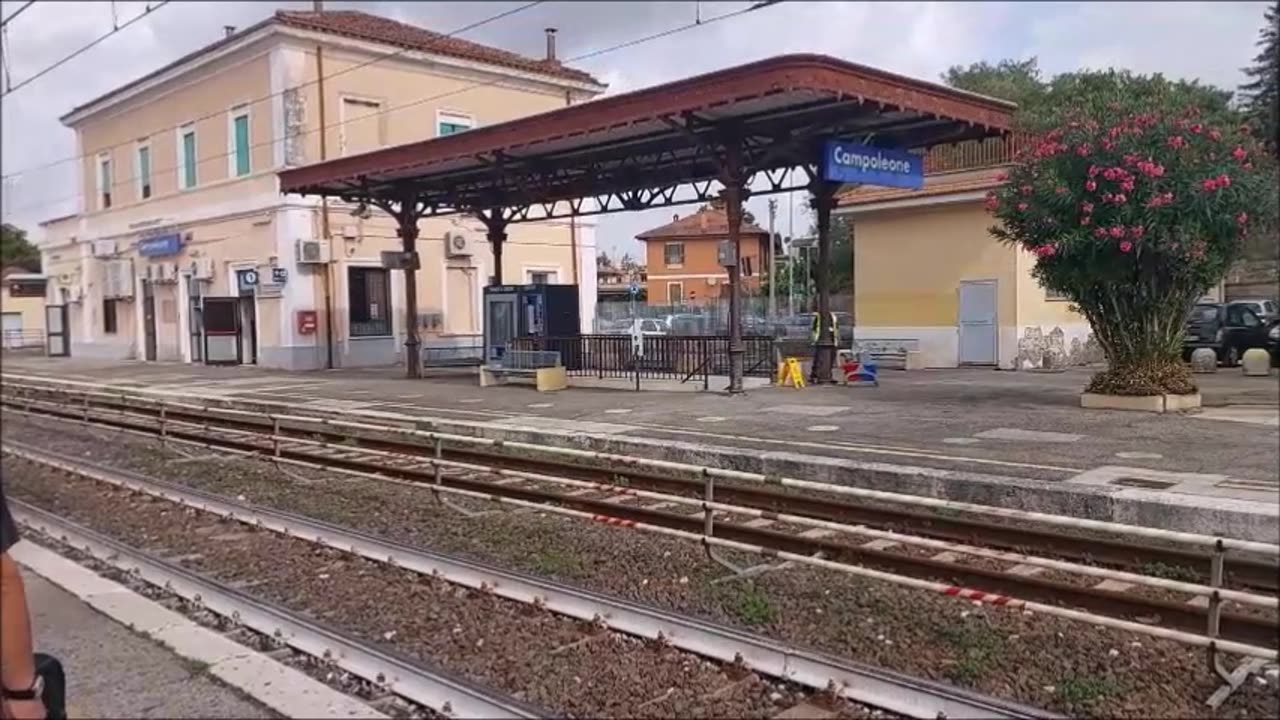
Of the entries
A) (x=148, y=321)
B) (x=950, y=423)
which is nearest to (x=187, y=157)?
(x=148, y=321)

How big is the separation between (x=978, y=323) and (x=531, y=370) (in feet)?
31.7

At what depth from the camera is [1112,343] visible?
13125 millimetres

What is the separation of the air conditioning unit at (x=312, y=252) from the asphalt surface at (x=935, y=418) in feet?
21.4

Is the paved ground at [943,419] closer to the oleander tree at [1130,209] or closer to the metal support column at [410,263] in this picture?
the oleander tree at [1130,209]

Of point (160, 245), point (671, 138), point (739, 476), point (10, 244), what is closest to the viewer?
point (10, 244)

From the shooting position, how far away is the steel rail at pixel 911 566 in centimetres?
502

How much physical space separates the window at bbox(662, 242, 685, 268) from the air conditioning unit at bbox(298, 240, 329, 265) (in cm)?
2619

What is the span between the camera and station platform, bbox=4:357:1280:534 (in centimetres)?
884

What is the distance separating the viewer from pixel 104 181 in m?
39.1

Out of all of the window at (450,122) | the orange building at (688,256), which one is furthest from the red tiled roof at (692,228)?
the window at (450,122)

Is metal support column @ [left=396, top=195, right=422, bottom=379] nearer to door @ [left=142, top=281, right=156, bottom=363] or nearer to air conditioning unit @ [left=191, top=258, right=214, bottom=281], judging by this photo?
air conditioning unit @ [left=191, top=258, right=214, bottom=281]

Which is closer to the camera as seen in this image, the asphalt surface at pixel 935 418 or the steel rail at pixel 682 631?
the steel rail at pixel 682 631

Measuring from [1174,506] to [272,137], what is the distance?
26.5m

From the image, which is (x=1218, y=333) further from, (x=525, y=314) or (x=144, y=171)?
(x=144, y=171)
